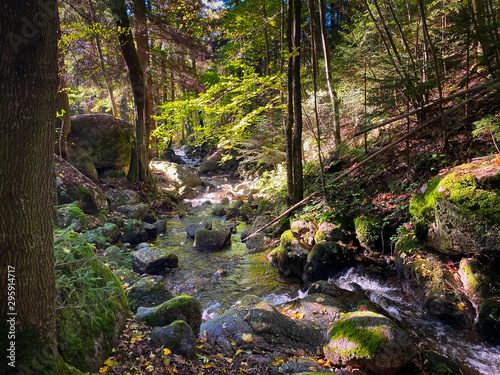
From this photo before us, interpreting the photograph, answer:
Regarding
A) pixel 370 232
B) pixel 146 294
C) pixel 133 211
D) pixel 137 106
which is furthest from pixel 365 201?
pixel 137 106

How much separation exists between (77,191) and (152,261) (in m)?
4.12

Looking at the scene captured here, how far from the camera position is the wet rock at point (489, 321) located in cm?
401

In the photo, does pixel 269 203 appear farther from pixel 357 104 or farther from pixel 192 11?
pixel 192 11

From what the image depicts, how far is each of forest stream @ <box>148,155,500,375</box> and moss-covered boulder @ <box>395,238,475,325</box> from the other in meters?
0.18

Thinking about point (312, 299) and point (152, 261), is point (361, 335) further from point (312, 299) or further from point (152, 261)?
point (152, 261)

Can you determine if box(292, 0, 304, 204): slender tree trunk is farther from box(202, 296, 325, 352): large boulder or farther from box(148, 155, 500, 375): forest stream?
box(202, 296, 325, 352): large boulder

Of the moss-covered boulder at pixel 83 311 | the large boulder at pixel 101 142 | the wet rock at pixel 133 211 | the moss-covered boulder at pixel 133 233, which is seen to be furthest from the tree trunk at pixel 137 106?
the moss-covered boulder at pixel 83 311

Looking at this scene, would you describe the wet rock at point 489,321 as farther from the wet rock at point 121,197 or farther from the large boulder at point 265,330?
the wet rock at point 121,197

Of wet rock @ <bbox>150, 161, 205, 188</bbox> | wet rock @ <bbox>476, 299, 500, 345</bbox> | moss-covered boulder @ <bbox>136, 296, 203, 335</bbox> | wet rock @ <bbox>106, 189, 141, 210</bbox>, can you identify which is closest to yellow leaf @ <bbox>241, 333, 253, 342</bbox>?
moss-covered boulder @ <bbox>136, 296, 203, 335</bbox>

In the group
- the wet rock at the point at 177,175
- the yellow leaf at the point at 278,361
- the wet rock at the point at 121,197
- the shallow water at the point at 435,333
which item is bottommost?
the shallow water at the point at 435,333

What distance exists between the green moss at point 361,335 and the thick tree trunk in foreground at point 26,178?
10.7 ft

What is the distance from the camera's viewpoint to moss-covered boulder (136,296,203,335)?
3768mm

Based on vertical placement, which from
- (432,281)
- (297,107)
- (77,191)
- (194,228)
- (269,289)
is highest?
(297,107)

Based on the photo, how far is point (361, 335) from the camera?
3.67 m
